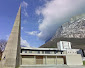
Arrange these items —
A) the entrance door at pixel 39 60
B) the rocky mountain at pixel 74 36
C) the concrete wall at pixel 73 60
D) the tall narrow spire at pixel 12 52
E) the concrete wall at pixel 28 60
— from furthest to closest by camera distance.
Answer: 1. the rocky mountain at pixel 74 36
2. the entrance door at pixel 39 60
3. the concrete wall at pixel 73 60
4. the concrete wall at pixel 28 60
5. the tall narrow spire at pixel 12 52

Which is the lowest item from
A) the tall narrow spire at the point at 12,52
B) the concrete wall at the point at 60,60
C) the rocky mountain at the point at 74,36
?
the concrete wall at the point at 60,60

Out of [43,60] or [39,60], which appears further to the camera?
[43,60]

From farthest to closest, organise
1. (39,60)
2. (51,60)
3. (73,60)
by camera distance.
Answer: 1. (51,60)
2. (39,60)
3. (73,60)

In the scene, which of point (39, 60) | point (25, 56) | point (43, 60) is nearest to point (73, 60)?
point (43, 60)

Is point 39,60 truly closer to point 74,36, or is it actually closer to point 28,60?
point 28,60

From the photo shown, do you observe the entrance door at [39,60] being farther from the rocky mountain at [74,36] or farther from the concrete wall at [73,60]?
the rocky mountain at [74,36]

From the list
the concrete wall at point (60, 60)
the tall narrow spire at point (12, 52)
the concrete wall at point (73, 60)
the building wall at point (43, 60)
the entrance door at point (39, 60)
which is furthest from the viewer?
the concrete wall at point (60, 60)

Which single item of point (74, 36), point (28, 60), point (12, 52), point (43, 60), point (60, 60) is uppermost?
point (74, 36)

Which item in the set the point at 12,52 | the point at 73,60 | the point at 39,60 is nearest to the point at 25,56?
the point at 39,60

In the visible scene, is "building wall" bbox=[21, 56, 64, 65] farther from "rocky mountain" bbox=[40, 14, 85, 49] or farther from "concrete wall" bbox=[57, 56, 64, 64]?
"rocky mountain" bbox=[40, 14, 85, 49]

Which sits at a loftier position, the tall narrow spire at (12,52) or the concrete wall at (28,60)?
the tall narrow spire at (12,52)

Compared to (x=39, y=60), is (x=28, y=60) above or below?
above

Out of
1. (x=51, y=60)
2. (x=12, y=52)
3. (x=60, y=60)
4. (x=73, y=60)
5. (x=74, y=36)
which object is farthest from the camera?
(x=74, y=36)

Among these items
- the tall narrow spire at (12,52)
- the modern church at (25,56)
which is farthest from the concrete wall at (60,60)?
the tall narrow spire at (12,52)
